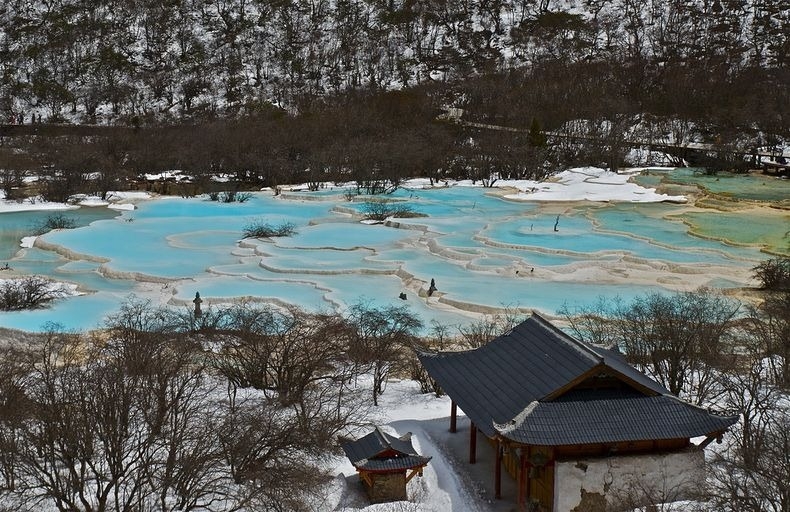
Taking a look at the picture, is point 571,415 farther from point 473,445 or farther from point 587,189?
point 587,189

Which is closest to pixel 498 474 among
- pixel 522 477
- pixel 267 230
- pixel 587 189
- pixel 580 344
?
pixel 522 477

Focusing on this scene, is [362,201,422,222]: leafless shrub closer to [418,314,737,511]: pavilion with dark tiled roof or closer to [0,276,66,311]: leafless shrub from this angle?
[0,276,66,311]: leafless shrub

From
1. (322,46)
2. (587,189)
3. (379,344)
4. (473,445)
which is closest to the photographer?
(473,445)

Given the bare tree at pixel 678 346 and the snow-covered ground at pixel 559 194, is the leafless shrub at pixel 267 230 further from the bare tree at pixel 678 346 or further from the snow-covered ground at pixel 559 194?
the bare tree at pixel 678 346

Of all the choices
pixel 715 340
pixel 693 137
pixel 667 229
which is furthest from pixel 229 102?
pixel 715 340

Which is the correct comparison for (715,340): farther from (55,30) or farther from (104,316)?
(55,30)

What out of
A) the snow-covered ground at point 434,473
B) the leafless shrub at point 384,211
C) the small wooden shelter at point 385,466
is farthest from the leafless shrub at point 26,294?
Result: the leafless shrub at point 384,211
